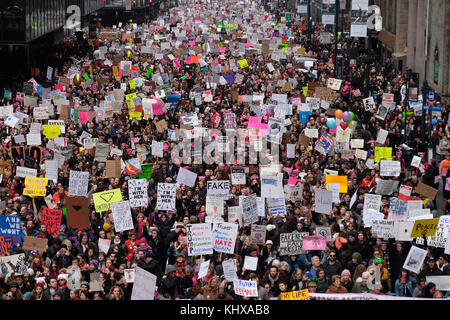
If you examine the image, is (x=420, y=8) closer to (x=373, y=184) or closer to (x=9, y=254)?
(x=373, y=184)

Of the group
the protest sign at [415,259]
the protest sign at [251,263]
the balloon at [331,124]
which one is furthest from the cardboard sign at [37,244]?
the balloon at [331,124]

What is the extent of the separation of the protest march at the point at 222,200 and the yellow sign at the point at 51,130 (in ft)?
0.25

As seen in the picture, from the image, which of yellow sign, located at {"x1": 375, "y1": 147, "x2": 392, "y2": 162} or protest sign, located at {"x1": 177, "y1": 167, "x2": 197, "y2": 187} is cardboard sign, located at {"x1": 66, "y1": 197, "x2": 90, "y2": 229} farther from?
yellow sign, located at {"x1": 375, "y1": 147, "x2": 392, "y2": 162}

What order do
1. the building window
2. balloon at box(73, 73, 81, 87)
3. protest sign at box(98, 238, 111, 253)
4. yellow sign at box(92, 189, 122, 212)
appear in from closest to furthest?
1. protest sign at box(98, 238, 111, 253)
2. yellow sign at box(92, 189, 122, 212)
3. balloon at box(73, 73, 81, 87)
4. the building window

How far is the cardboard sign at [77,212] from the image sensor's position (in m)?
15.3

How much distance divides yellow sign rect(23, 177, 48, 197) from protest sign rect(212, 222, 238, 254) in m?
5.24

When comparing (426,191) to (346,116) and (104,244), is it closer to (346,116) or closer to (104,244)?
(104,244)

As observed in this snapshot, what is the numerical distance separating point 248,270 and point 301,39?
182 ft

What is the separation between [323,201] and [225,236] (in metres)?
2.80

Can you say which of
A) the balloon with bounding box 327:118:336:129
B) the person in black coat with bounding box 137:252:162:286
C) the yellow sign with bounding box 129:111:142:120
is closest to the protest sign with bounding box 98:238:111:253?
the person in black coat with bounding box 137:252:162:286

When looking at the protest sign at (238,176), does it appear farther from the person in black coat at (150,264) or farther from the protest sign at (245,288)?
the protest sign at (245,288)

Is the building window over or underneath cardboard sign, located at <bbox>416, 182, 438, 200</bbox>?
over

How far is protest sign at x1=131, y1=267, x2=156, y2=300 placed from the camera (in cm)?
1142
